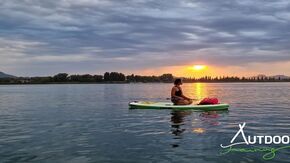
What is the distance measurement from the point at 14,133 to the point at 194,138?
10.1m

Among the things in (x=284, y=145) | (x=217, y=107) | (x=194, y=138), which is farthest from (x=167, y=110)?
(x=284, y=145)

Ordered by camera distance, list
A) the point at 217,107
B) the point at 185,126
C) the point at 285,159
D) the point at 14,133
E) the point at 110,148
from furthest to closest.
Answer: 1. the point at 217,107
2. the point at 185,126
3. the point at 14,133
4. the point at 110,148
5. the point at 285,159

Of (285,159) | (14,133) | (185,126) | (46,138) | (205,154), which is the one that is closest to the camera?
(285,159)

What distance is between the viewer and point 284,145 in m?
16.4

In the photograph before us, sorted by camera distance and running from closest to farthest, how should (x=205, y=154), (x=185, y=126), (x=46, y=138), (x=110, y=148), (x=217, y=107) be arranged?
(x=205, y=154), (x=110, y=148), (x=46, y=138), (x=185, y=126), (x=217, y=107)

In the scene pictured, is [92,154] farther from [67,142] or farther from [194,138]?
[194,138]

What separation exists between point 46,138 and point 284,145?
11386mm

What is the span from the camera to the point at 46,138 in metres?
19.2

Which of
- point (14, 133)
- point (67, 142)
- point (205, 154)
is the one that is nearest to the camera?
point (205, 154)

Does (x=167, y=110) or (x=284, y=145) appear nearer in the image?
(x=284, y=145)

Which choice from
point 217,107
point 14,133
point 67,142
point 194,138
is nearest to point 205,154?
point 194,138

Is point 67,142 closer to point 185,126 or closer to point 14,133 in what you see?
point 14,133

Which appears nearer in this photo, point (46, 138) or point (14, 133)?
point (46, 138)

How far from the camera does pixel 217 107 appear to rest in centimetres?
3309
